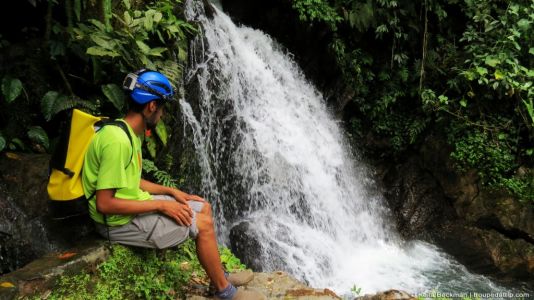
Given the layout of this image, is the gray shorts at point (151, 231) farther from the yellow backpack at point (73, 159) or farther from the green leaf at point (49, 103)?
the green leaf at point (49, 103)

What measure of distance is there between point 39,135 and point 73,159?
194cm

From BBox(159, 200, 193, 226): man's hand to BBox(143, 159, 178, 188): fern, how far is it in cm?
214

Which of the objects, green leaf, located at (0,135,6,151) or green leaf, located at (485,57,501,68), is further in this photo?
green leaf, located at (485,57,501,68)

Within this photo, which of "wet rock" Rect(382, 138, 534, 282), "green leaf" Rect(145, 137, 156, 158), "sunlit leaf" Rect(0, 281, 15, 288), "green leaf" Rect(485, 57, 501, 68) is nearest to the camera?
"sunlit leaf" Rect(0, 281, 15, 288)

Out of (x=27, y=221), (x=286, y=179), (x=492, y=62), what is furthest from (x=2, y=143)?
(x=492, y=62)

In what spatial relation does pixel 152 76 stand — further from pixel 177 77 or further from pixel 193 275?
pixel 177 77

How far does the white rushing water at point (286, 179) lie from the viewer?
6.86 meters

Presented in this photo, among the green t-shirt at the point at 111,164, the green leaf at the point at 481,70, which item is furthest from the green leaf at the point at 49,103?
the green leaf at the point at 481,70

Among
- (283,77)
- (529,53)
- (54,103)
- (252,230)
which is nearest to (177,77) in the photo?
(54,103)

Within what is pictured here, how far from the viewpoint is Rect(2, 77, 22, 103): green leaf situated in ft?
14.4

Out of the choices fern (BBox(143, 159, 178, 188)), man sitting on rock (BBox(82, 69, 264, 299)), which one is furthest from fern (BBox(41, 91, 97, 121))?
man sitting on rock (BBox(82, 69, 264, 299))

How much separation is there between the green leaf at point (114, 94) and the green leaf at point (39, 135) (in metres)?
0.83

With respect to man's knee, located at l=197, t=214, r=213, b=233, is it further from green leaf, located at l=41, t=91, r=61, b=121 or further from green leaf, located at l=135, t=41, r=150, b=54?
green leaf, located at l=135, t=41, r=150, b=54

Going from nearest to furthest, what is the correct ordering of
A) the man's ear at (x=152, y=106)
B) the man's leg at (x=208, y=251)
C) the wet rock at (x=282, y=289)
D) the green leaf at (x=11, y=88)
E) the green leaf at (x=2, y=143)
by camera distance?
1. the man's ear at (x=152, y=106)
2. the man's leg at (x=208, y=251)
3. the wet rock at (x=282, y=289)
4. the green leaf at (x=2, y=143)
5. the green leaf at (x=11, y=88)
